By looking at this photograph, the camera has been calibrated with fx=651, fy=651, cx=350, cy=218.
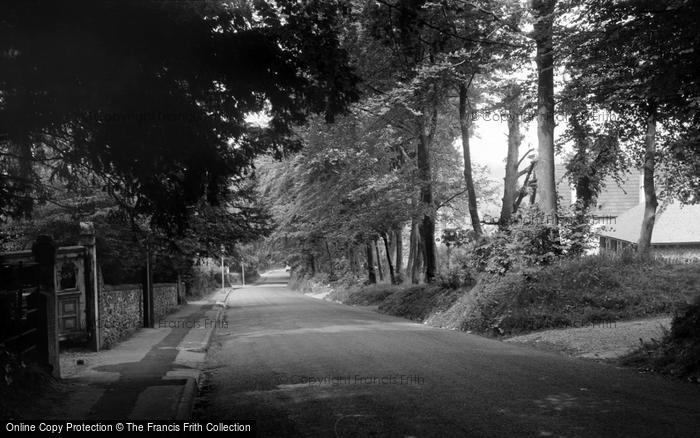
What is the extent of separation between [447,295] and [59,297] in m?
13.4

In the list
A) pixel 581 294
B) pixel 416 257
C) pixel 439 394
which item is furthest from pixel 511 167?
pixel 439 394

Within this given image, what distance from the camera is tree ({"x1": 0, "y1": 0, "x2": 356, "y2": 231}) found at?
659 cm

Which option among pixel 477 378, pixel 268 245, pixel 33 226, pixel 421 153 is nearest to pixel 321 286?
pixel 268 245

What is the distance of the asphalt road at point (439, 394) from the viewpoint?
648 cm

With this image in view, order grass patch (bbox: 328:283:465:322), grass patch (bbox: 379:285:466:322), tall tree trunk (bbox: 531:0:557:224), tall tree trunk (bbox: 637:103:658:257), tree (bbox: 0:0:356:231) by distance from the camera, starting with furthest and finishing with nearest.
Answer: tall tree trunk (bbox: 637:103:658:257), grass patch (bbox: 328:283:465:322), grass patch (bbox: 379:285:466:322), tall tree trunk (bbox: 531:0:557:224), tree (bbox: 0:0:356:231)

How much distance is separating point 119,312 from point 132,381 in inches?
308

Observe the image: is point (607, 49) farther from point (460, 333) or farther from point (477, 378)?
point (460, 333)

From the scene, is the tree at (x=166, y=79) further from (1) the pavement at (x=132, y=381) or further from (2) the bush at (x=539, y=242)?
(2) the bush at (x=539, y=242)

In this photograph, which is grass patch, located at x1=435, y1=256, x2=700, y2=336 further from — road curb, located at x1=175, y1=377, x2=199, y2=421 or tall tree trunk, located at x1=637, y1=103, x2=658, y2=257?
tall tree trunk, located at x1=637, y1=103, x2=658, y2=257

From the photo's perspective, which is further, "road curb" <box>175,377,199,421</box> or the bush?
the bush

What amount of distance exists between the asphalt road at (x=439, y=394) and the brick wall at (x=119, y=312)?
291cm

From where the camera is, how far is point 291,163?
34406mm

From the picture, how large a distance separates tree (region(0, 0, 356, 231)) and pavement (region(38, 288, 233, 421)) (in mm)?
2685

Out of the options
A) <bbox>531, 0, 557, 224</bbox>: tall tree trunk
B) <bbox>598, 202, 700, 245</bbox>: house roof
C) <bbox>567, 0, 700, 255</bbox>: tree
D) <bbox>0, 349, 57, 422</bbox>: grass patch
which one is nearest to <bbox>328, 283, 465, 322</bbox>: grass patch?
<bbox>531, 0, 557, 224</bbox>: tall tree trunk
